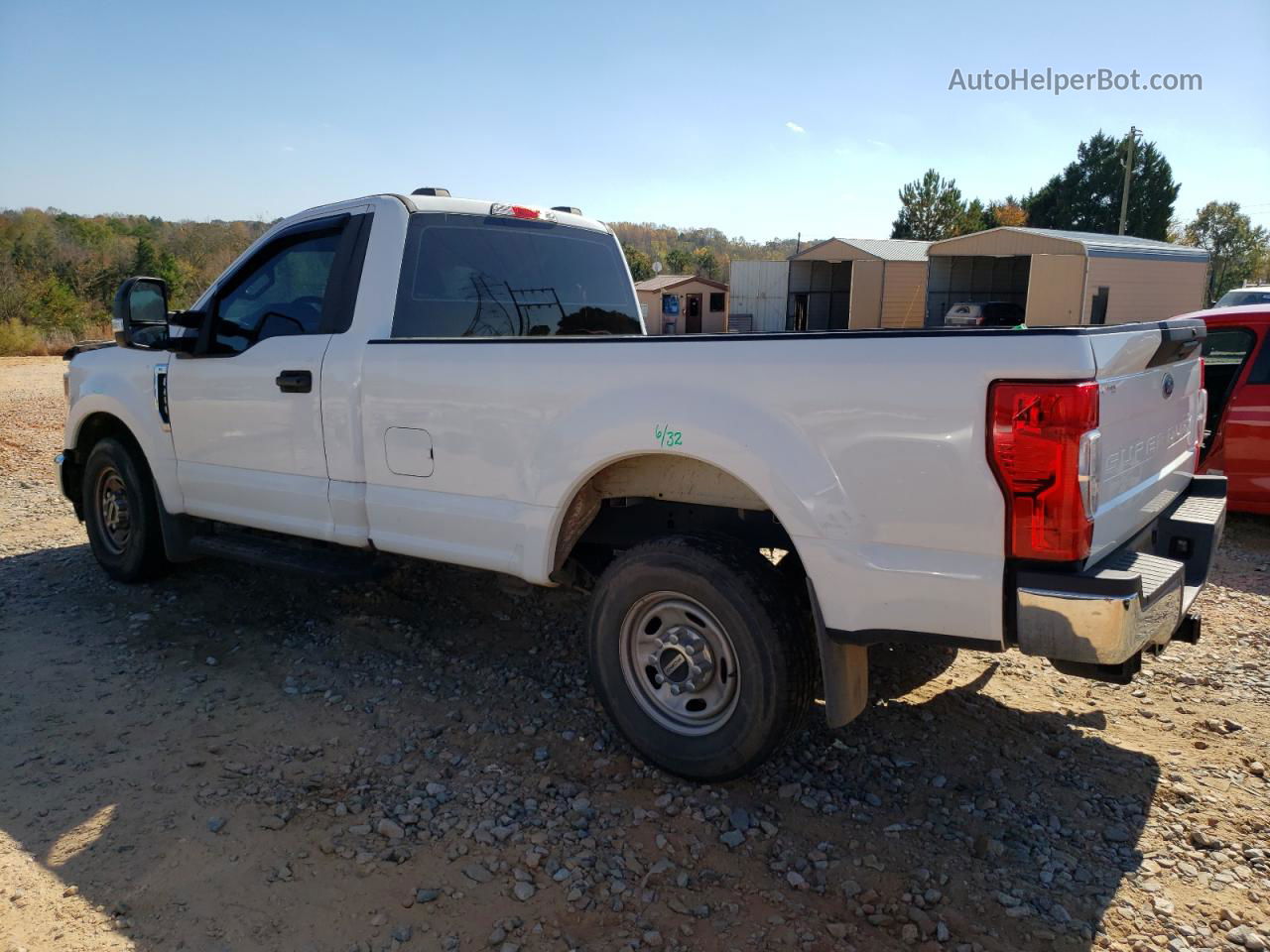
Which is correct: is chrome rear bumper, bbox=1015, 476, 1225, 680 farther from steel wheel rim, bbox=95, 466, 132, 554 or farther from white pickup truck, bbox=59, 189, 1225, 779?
steel wheel rim, bbox=95, 466, 132, 554

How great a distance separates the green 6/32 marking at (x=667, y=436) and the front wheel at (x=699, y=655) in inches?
15.4

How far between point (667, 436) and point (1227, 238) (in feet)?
243

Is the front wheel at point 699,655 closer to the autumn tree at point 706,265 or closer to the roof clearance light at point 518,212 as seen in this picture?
the roof clearance light at point 518,212

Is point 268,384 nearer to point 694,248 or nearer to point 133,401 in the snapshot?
point 133,401

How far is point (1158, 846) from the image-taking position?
3.03m

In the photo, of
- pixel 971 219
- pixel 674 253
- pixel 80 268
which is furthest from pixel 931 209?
pixel 80 268

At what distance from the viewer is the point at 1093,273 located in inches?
1040

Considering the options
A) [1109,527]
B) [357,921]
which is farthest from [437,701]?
[1109,527]

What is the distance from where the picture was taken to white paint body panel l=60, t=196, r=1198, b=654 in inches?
104

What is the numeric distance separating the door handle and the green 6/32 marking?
1.93 metres

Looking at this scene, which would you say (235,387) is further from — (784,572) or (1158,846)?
(1158,846)

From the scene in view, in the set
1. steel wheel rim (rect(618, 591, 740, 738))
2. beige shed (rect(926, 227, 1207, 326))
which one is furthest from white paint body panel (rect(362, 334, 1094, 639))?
beige shed (rect(926, 227, 1207, 326))

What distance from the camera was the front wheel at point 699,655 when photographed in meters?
3.13

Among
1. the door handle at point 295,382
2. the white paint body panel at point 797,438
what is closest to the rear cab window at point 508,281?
the door handle at point 295,382
